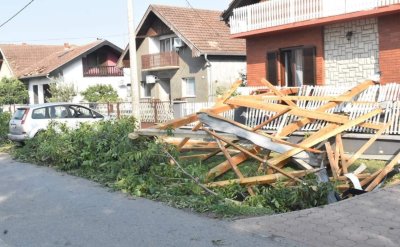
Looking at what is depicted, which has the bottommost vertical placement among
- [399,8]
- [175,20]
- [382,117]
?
[382,117]

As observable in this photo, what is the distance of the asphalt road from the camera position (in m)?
5.72

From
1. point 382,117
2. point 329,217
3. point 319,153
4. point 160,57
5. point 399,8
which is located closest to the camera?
point 329,217

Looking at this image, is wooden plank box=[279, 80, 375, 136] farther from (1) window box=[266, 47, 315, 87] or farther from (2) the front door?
(2) the front door

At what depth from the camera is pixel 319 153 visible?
349 inches

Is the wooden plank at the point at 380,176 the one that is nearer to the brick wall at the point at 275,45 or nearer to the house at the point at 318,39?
the house at the point at 318,39

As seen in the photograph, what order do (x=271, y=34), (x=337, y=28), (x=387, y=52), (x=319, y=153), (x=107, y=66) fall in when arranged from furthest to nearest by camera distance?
1. (x=107, y=66)
2. (x=271, y=34)
3. (x=337, y=28)
4. (x=387, y=52)
5. (x=319, y=153)

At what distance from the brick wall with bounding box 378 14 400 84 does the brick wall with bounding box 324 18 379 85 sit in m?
0.26

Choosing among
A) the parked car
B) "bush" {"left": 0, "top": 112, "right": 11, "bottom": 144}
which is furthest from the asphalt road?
"bush" {"left": 0, "top": 112, "right": 11, "bottom": 144}

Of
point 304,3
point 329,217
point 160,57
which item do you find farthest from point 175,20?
point 329,217

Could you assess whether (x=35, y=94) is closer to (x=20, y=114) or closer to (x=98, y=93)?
(x=98, y=93)

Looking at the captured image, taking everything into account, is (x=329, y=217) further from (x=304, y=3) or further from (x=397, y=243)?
(x=304, y=3)

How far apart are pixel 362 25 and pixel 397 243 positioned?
44.0ft

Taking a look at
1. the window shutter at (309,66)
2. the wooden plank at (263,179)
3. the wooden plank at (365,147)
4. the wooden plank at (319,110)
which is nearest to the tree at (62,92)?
the window shutter at (309,66)

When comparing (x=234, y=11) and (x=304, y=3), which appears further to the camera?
(x=234, y=11)
